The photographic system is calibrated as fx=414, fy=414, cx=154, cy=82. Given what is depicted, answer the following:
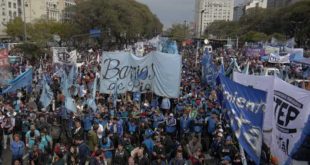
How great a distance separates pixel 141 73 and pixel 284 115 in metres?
7.93

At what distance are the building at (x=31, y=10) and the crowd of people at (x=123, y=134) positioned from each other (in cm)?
7751

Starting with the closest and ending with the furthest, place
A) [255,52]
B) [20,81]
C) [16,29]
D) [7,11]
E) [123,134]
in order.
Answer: [123,134]
[20,81]
[255,52]
[16,29]
[7,11]

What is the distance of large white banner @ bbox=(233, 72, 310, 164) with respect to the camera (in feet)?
16.9

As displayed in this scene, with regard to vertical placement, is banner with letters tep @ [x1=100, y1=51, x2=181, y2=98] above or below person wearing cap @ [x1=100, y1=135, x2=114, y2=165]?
above

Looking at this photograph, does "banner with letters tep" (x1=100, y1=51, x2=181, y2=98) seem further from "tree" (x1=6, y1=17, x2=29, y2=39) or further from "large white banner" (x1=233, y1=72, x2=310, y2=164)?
"tree" (x1=6, y1=17, x2=29, y2=39)

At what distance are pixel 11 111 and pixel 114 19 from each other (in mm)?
55943

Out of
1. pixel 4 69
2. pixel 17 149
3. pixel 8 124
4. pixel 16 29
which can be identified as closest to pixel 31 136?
pixel 17 149

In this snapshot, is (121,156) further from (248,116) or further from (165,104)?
(165,104)

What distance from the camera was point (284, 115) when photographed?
5445mm

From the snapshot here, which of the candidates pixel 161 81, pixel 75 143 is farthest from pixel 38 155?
pixel 161 81

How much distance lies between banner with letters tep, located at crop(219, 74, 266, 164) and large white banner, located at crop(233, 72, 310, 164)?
0.42 feet

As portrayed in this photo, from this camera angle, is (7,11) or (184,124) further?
(7,11)

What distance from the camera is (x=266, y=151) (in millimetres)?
7754

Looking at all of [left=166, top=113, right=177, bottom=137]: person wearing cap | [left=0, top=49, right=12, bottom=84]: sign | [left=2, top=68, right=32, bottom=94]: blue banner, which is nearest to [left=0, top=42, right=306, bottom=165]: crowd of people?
[left=166, top=113, right=177, bottom=137]: person wearing cap
